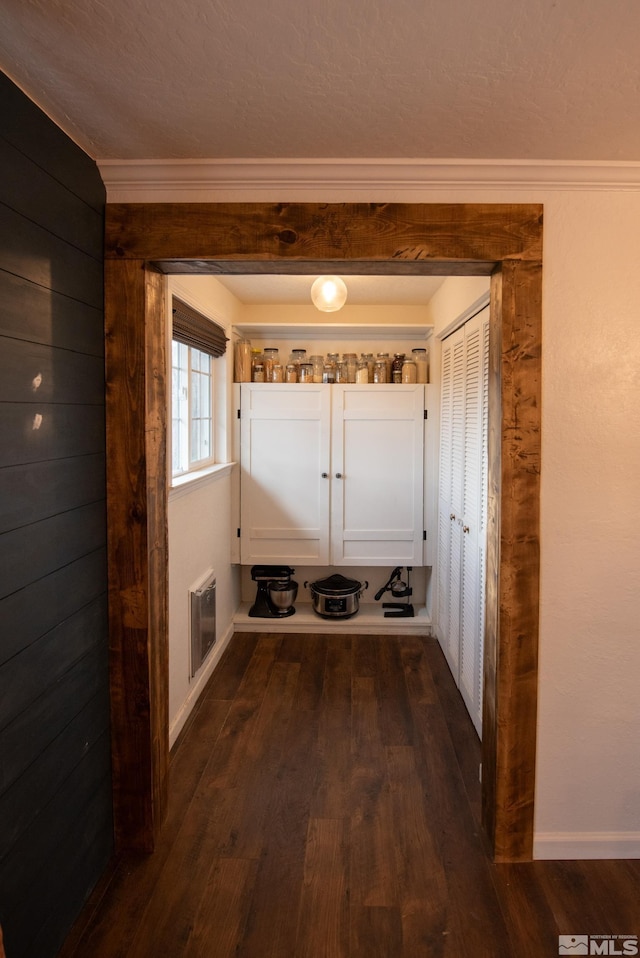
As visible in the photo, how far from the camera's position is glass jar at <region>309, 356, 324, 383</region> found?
400cm

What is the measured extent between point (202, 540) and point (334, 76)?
2.33 metres

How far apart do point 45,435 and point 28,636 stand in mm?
499

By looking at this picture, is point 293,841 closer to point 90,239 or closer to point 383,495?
point 90,239

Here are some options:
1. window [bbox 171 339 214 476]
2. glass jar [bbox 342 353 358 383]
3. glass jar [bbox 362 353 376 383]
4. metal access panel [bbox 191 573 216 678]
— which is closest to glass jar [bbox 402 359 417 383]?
glass jar [bbox 362 353 376 383]

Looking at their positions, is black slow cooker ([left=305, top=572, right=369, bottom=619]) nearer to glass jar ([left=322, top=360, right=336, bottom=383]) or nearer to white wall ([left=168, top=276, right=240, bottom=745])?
white wall ([left=168, top=276, right=240, bottom=745])

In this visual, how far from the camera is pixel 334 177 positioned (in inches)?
69.1

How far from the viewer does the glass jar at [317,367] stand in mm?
3998

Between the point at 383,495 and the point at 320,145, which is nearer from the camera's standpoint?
the point at 320,145

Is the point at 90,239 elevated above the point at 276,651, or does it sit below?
above

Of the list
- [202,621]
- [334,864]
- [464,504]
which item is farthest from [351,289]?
[334,864]

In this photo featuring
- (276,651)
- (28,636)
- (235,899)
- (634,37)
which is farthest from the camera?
(276,651)

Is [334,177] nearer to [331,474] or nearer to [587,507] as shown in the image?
[587,507]

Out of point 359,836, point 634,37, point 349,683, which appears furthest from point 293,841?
point 634,37

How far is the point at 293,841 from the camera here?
2.02m
